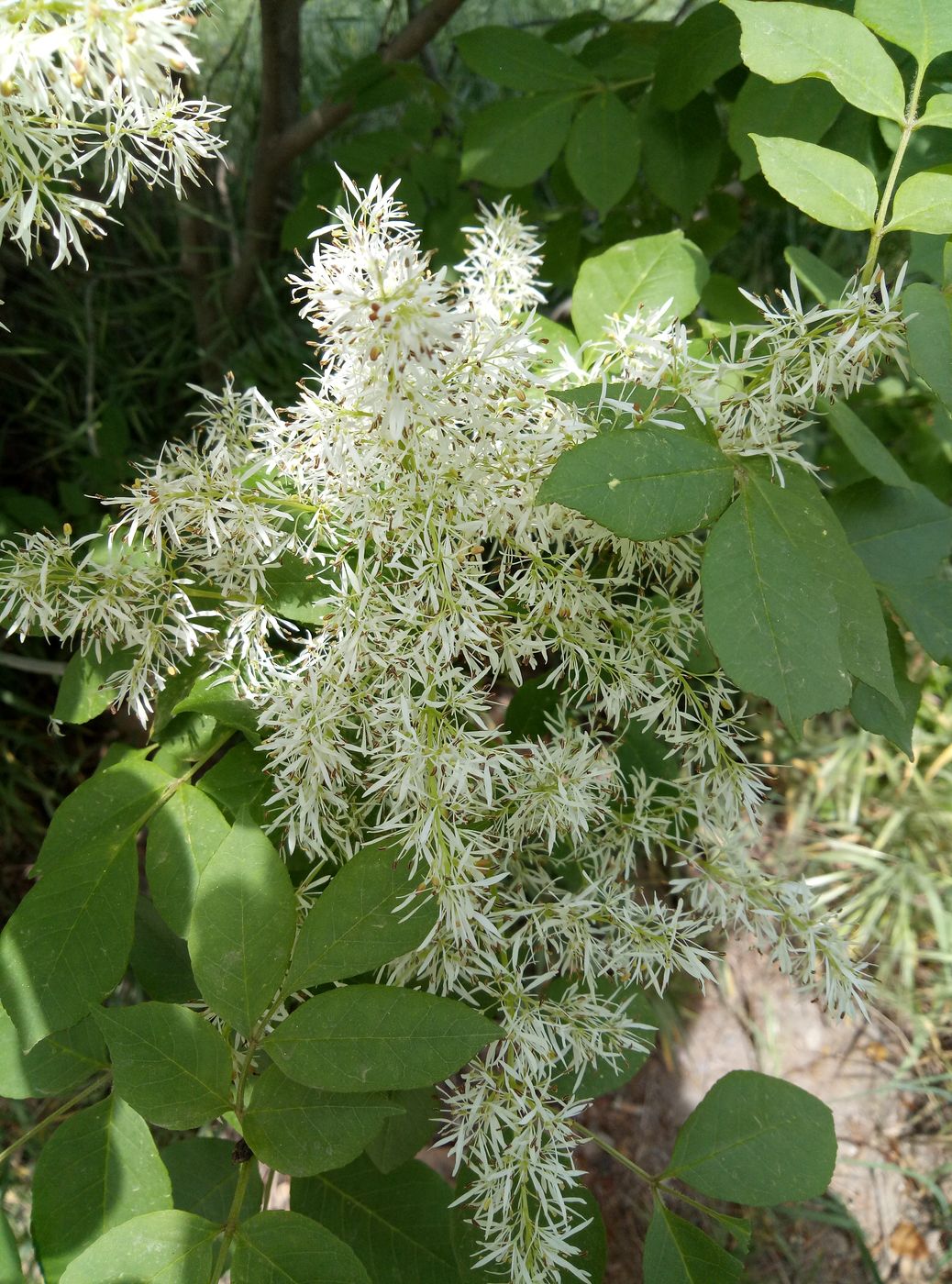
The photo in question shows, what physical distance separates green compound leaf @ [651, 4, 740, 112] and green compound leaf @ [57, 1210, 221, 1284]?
1415 millimetres

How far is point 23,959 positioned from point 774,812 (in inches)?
99.5

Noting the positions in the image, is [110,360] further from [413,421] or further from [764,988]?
[764,988]

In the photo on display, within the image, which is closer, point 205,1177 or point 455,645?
point 455,645

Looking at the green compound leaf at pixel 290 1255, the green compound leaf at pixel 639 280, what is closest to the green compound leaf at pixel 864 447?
the green compound leaf at pixel 639 280

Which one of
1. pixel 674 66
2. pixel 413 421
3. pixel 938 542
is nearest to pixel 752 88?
pixel 674 66

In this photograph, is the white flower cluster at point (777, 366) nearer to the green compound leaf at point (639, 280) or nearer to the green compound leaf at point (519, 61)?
the green compound leaf at point (639, 280)

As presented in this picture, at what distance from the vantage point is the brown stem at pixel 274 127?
5.65 feet

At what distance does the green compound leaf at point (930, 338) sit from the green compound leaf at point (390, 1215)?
93 cm

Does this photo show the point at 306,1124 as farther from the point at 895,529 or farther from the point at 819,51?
the point at 819,51

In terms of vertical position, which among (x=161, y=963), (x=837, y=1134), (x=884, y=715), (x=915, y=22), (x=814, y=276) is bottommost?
(x=837, y=1134)

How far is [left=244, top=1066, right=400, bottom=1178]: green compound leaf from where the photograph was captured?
0.80 m

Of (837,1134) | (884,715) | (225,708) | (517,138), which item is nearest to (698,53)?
(517,138)

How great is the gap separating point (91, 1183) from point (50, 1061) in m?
0.14

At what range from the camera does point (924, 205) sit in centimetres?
87
